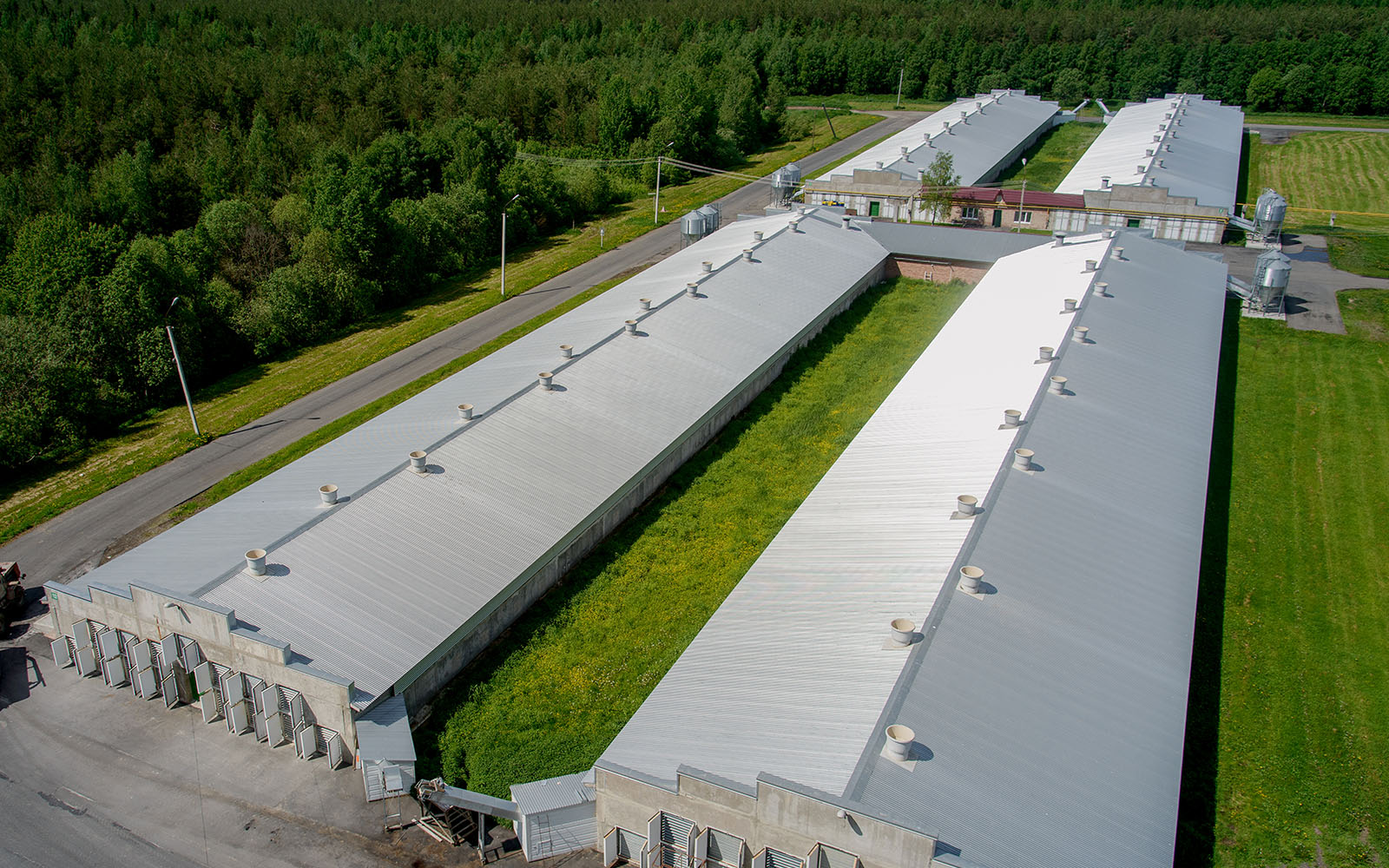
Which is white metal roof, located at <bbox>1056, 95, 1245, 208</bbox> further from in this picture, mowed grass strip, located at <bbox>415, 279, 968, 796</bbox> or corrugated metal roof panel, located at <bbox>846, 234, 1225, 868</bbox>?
corrugated metal roof panel, located at <bbox>846, 234, 1225, 868</bbox>

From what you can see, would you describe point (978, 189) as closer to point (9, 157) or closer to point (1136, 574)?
point (1136, 574)

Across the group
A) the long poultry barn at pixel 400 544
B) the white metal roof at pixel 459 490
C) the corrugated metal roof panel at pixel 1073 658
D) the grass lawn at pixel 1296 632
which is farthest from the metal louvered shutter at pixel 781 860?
the white metal roof at pixel 459 490

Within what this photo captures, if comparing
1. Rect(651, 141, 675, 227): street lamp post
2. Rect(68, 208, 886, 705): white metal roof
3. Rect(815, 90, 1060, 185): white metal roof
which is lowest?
Rect(68, 208, 886, 705): white metal roof

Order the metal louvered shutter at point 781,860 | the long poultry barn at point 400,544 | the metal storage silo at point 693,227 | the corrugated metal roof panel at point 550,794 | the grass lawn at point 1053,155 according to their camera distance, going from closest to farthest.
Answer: the metal louvered shutter at point 781,860
the corrugated metal roof panel at point 550,794
the long poultry barn at point 400,544
the metal storage silo at point 693,227
the grass lawn at point 1053,155

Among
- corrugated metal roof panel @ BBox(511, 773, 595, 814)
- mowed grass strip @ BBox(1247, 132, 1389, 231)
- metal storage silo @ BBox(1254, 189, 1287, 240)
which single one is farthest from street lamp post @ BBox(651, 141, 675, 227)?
corrugated metal roof panel @ BBox(511, 773, 595, 814)

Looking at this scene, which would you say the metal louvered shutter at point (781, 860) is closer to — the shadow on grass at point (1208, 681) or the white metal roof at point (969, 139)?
the shadow on grass at point (1208, 681)

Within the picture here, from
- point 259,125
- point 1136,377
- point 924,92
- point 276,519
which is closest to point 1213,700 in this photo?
point 1136,377

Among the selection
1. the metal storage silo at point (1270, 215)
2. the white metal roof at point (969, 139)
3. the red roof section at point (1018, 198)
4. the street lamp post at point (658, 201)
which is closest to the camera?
the metal storage silo at point (1270, 215)

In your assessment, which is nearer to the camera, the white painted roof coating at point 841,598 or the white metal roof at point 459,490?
the white painted roof coating at point 841,598
